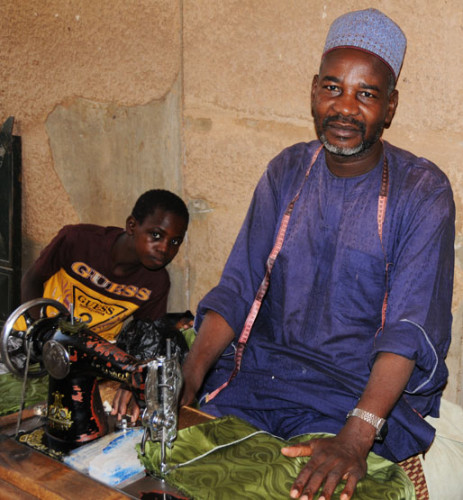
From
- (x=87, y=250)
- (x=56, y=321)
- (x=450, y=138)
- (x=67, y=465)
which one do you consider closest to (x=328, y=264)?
(x=450, y=138)

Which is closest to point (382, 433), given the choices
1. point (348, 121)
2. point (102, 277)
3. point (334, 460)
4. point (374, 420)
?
point (374, 420)

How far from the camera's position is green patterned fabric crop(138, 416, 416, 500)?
4.83 ft

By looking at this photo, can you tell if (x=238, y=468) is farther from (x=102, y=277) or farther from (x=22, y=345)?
(x=102, y=277)

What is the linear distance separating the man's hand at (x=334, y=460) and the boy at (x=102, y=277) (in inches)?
63.0

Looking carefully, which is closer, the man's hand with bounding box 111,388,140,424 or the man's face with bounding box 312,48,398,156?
the man's hand with bounding box 111,388,140,424

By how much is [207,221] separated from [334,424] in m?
1.42

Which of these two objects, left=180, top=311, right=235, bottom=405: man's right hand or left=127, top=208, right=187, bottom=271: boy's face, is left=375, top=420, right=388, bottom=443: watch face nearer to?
left=180, top=311, right=235, bottom=405: man's right hand

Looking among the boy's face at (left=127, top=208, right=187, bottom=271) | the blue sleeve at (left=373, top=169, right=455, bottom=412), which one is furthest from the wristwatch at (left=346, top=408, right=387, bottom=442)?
the boy's face at (left=127, top=208, right=187, bottom=271)

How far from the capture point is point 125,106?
345 centimetres

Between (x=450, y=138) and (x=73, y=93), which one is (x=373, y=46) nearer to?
(x=450, y=138)

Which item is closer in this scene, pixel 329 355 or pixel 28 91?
pixel 329 355

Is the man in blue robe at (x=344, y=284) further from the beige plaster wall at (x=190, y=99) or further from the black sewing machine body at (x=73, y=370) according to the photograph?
the black sewing machine body at (x=73, y=370)

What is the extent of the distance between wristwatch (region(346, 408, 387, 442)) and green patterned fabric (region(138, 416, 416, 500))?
0.09 meters

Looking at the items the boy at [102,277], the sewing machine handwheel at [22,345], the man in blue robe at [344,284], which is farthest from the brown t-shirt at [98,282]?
the sewing machine handwheel at [22,345]
